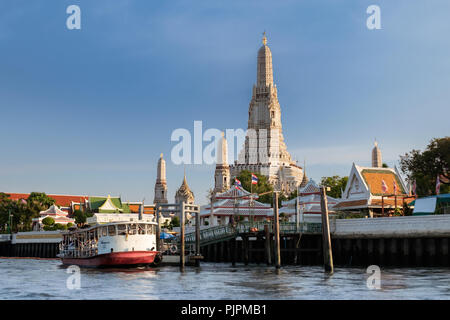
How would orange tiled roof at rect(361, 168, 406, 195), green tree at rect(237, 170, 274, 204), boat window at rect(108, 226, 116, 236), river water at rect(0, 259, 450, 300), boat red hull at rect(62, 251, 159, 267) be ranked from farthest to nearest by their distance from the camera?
green tree at rect(237, 170, 274, 204)
orange tiled roof at rect(361, 168, 406, 195)
boat window at rect(108, 226, 116, 236)
boat red hull at rect(62, 251, 159, 267)
river water at rect(0, 259, 450, 300)

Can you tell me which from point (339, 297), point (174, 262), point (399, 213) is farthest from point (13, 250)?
point (339, 297)

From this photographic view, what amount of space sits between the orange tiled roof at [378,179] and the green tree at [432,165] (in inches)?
338

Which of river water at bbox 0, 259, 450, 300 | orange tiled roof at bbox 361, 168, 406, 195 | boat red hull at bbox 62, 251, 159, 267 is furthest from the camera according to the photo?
orange tiled roof at bbox 361, 168, 406, 195

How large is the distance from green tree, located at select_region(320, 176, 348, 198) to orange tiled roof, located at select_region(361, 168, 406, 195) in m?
42.1


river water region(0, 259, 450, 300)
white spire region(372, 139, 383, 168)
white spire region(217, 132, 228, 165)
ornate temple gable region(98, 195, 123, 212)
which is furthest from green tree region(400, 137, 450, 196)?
white spire region(372, 139, 383, 168)

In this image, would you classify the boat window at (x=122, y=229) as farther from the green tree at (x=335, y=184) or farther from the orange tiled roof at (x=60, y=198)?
the orange tiled roof at (x=60, y=198)

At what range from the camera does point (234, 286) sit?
33.2 metres

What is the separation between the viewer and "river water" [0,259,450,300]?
2864cm

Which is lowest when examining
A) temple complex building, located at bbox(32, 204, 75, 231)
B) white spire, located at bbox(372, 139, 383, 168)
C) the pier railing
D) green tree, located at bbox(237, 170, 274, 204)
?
the pier railing

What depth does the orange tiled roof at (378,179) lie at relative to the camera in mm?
69125

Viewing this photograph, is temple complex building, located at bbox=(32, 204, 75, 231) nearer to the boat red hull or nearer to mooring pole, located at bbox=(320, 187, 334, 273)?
the boat red hull

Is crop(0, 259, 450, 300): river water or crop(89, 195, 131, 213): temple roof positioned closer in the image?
crop(0, 259, 450, 300): river water
